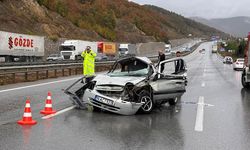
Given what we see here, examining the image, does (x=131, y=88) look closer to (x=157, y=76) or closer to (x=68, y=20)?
(x=157, y=76)

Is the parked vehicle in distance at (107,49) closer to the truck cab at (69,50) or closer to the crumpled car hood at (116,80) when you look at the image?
the truck cab at (69,50)

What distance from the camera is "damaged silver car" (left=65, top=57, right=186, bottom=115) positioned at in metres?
10.1

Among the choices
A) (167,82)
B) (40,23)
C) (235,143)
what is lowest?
(235,143)

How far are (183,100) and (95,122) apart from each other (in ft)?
18.2

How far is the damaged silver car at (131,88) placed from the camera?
1011 centimetres

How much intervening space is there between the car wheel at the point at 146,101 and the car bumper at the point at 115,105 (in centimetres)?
23

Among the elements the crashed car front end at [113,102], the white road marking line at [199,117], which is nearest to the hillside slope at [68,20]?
the white road marking line at [199,117]

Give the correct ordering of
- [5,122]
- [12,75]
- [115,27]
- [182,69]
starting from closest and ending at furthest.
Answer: [5,122]
[182,69]
[12,75]
[115,27]

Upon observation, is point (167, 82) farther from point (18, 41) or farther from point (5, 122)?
point (18, 41)

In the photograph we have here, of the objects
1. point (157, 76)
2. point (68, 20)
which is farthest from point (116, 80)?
point (68, 20)

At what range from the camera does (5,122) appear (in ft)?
29.7

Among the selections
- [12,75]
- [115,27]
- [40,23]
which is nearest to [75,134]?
[12,75]

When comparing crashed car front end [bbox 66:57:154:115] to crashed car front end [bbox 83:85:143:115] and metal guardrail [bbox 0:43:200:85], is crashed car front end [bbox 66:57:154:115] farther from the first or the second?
metal guardrail [bbox 0:43:200:85]

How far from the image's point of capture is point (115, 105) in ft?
32.7
